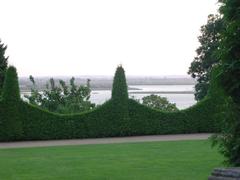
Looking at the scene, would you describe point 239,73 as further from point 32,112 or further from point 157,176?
point 32,112

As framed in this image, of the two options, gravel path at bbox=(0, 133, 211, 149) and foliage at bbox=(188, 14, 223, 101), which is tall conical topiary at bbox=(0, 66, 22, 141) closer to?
gravel path at bbox=(0, 133, 211, 149)

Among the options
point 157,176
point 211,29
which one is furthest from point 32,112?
point 211,29

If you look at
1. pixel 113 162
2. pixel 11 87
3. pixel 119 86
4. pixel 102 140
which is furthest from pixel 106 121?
pixel 113 162

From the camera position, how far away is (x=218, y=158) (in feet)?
48.1

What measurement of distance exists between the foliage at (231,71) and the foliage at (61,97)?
1789cm

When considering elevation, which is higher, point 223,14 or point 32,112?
point 223,14

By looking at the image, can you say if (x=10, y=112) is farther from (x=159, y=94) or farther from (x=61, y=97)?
(x=159, y=94)

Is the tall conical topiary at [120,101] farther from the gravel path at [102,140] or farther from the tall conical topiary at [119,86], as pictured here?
the gravel path at [102,140]

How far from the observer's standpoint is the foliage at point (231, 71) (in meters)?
9.54

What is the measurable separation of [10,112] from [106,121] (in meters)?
4.26

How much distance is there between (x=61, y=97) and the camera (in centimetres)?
2847

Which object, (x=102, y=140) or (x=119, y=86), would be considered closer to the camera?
(x=102, y=140)

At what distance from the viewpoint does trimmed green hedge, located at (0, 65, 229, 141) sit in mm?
22188

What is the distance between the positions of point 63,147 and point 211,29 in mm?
24597
